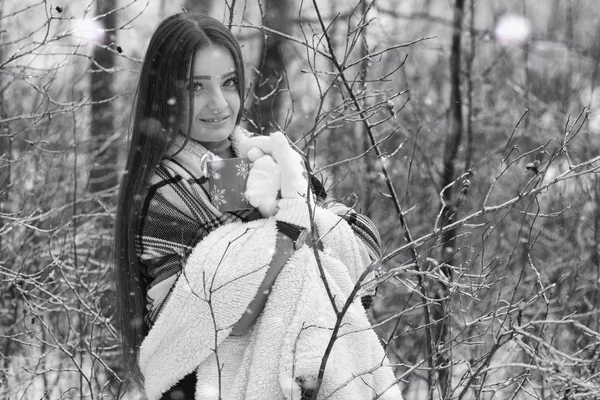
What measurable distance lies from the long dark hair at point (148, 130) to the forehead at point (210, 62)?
0.02 meters

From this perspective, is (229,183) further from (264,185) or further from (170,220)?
(170,220)

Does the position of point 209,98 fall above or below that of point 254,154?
above

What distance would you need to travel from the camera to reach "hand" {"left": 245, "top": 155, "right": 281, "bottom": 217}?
7.42 ft

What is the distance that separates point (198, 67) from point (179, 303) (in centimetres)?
74

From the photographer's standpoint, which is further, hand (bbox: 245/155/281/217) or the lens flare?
the lens flare

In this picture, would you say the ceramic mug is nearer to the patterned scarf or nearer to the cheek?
the patterned scarf

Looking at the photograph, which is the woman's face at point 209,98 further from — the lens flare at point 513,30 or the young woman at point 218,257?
the lens flare at point 513,30

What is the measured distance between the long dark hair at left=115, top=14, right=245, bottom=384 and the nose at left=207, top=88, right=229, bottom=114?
0.24ft

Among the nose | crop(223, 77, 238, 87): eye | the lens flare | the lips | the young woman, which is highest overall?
the lens flare

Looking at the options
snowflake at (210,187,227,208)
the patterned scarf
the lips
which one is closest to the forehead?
the lips

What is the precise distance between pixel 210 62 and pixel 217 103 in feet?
0.43

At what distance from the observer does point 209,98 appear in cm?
246

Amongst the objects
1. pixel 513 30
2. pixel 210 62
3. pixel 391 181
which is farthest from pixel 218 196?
pixel 513 30

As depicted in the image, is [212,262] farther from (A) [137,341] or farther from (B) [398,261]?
(B) [398,261]
